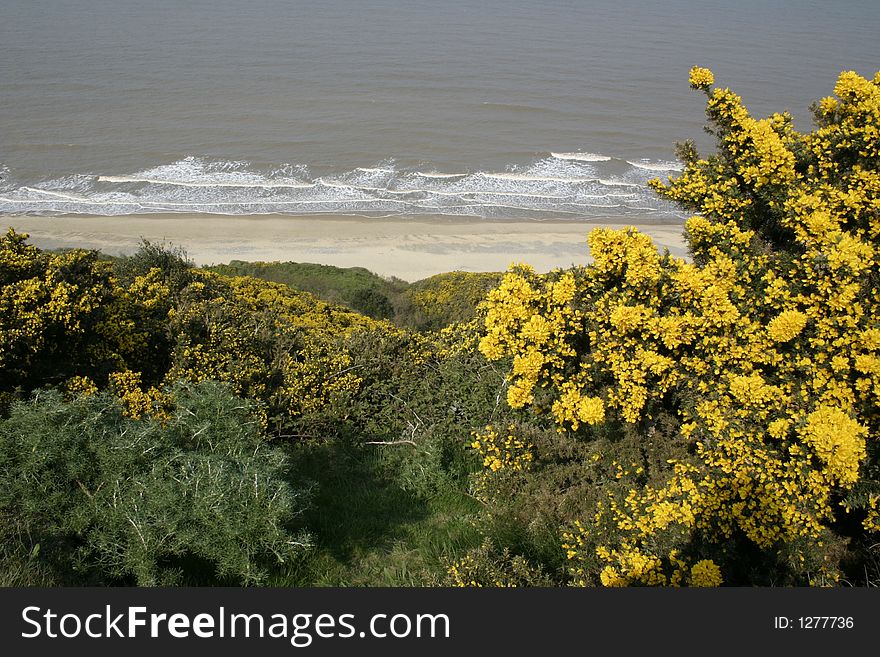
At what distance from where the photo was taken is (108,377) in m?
7.29

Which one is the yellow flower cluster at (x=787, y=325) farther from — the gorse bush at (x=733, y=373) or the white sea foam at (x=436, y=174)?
the white sea foam at (x=436, y=174)

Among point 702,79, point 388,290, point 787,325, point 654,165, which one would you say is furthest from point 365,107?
point 787,325

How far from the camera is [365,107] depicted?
38.6m

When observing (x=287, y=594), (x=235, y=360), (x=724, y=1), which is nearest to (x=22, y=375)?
(x=235, y=360)

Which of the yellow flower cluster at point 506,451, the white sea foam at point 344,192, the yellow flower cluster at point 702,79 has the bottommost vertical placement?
the yellow flower cluster at point 506,451

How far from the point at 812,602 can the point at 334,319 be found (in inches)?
404

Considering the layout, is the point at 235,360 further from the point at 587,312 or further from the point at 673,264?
the point at 673,264

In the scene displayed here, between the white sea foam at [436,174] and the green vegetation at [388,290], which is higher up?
the white sea foam at [436,174]

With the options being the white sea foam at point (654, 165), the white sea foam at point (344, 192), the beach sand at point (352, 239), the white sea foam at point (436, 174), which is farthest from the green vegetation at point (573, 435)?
the white sea foam at point (654, 165)

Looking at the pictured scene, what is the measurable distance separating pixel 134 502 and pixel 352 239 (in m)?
22.4

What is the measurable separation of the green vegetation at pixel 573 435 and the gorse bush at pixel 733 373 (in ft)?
0.06

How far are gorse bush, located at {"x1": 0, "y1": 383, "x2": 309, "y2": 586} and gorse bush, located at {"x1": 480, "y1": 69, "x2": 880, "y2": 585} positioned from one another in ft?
6.48

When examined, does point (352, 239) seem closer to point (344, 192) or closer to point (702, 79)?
point (344, 192)

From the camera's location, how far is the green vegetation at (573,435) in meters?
4.42
